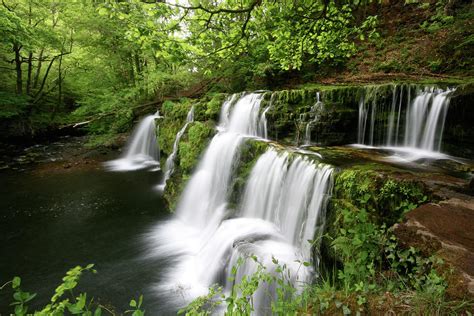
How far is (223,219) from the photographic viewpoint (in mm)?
6281

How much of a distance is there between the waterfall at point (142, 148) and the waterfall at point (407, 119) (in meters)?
9.33

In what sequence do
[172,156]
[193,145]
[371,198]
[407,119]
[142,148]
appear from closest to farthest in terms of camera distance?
[371,198], [407,119], [193,145], [172,156], [142,148]

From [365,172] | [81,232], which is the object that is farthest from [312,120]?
[81,232]

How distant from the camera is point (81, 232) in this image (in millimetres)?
6742

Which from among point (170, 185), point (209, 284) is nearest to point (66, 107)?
point (170, 185)

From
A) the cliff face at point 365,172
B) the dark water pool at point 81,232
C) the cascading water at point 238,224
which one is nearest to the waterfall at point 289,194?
the cascading water at point 238,224

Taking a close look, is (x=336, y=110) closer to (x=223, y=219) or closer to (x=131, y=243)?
(x=223, y=219)

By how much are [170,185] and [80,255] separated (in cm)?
336

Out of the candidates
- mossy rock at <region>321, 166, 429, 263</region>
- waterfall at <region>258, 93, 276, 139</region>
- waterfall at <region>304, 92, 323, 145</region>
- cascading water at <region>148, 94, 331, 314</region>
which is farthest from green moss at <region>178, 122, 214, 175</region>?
mossy rock at <region>321, 166, 429, 263</region>

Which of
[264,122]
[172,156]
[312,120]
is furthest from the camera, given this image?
[172,156]

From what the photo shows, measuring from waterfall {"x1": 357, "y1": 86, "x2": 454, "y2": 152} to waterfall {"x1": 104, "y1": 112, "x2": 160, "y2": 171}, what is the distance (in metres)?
9.33

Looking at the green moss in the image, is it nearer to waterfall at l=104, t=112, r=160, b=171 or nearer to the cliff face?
the cliff face

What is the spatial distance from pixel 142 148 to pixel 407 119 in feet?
39.5

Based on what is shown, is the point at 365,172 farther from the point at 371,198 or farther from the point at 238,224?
the point at 238,224
